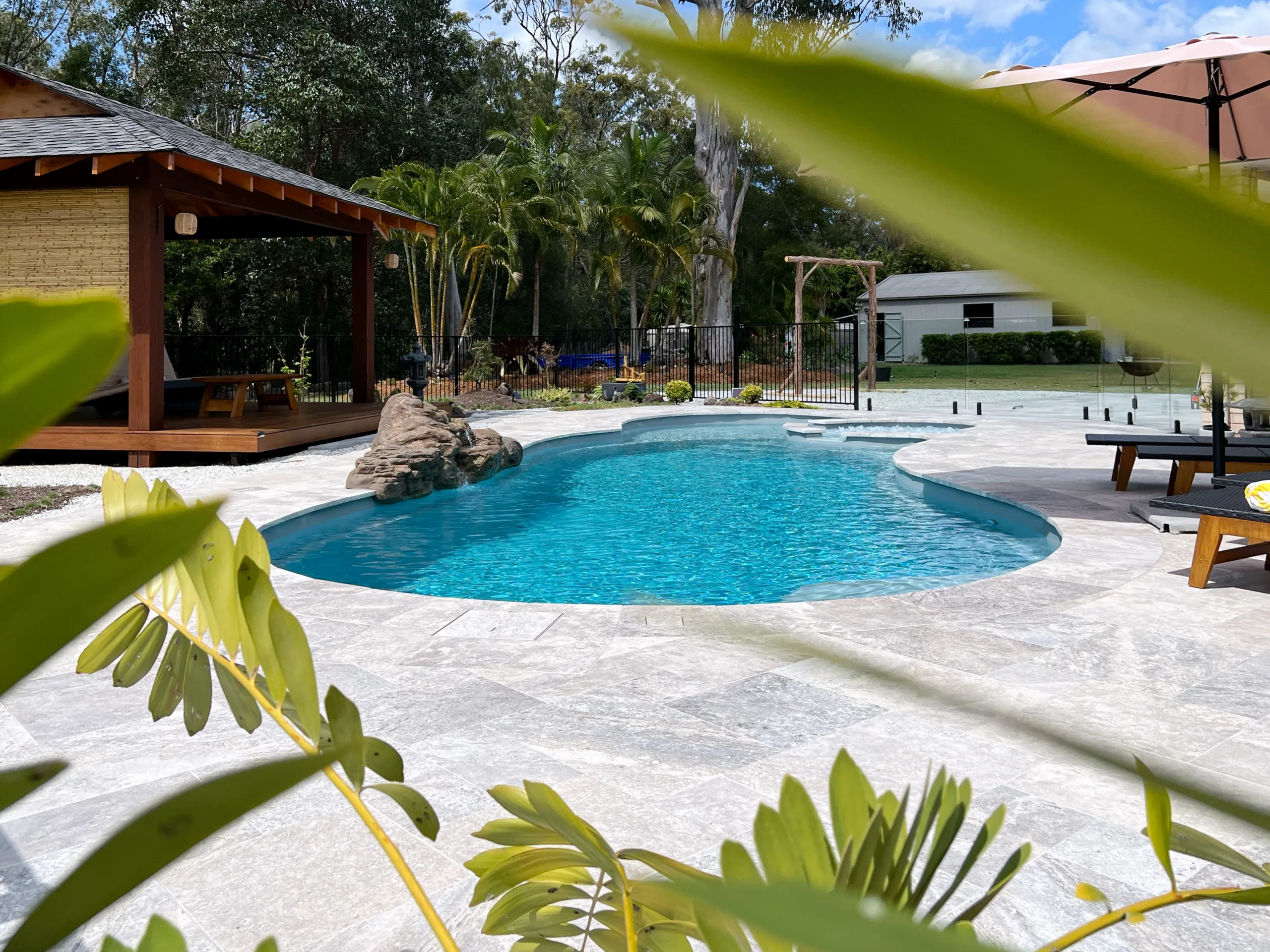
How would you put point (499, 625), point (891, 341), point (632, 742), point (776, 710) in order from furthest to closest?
point (891, 341), point (499, 625), point (776, 710), point (632, 742)

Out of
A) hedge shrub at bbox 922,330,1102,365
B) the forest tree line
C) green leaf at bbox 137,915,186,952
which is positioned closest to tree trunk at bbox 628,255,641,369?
the forest tree line

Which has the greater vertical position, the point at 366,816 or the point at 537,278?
the point at 537,278

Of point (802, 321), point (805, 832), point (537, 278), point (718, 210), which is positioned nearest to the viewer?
point (805, 832)

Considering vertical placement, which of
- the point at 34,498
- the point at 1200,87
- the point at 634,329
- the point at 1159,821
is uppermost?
the point at 1200,87

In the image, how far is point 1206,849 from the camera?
651 millimetres

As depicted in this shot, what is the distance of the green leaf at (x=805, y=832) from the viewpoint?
0.50 meters

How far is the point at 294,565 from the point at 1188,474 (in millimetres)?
6511

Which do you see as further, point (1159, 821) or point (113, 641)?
point (113, 641)

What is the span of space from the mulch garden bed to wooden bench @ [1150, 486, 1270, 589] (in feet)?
24.8

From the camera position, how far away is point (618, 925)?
2.70 feet

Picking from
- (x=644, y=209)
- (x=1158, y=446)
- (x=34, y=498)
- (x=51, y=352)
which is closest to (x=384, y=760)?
(x=51, y=352)

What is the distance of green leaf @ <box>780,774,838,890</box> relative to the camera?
1.65 feet

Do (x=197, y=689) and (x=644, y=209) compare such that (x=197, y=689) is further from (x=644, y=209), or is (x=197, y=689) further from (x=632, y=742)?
(x=644, y=209)

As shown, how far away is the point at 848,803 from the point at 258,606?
37 centimetres
